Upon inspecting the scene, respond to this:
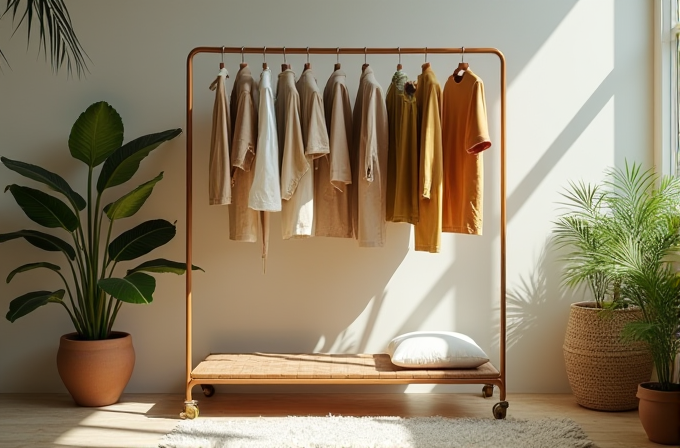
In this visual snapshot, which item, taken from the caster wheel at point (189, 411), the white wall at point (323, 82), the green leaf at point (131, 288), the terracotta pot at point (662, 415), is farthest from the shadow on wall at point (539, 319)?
the green leaf at point (131, 288)

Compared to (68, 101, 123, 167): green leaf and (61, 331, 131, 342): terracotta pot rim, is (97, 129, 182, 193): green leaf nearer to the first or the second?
(68, 101, 123, 167): green leaf

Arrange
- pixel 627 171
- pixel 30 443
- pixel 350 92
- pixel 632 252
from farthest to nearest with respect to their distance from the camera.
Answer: pixel 350 92 → pixel 627 171 → pixel 632 252 → pixel 30 443

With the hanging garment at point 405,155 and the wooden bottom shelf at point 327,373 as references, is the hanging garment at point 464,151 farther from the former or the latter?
the wooden bottom shelf at point 327,373

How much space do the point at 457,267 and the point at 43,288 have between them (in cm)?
234


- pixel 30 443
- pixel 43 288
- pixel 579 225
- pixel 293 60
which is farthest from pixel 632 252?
pixel 43 288

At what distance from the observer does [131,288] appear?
11.2 ft

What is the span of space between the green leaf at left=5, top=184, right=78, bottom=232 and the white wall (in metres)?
0.47

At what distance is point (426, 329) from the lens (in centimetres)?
414

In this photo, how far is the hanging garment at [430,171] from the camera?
349 cm

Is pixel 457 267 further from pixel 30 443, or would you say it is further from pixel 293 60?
pixel 30 443

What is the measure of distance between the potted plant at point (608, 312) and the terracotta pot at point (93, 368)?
7.73 feet

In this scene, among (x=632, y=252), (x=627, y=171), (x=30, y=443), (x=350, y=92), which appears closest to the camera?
(x=30, y=443)

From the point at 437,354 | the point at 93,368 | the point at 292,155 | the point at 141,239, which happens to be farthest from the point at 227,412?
the point at 292,155

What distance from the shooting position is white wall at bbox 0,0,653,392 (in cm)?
412
